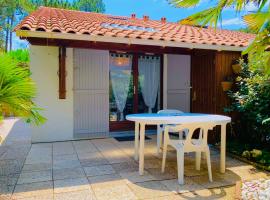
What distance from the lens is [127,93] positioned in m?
8.79

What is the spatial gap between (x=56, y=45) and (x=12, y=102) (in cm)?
349

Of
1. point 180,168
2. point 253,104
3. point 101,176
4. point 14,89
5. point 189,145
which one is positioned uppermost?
point 14,89

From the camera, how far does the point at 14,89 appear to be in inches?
148

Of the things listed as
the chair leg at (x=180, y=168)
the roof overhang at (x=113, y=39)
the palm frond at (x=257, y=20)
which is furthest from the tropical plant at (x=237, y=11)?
the roof overhang at (x=113, y=39)

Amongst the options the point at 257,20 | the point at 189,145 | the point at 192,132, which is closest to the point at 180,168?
the point at 189,145

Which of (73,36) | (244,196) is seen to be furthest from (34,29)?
(244,196)

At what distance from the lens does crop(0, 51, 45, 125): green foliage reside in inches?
146

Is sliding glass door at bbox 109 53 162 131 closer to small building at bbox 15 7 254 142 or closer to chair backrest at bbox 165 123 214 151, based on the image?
small building at bbox 15 7 254 142

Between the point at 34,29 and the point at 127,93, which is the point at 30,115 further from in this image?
the point at 127,93

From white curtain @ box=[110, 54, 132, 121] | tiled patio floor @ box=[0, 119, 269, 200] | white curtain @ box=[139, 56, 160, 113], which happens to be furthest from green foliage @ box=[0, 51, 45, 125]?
white curtain @ box=[139, 56, 160, 113]

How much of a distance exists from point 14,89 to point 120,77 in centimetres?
509

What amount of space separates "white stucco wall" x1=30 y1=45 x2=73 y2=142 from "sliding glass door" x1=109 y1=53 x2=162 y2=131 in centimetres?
149

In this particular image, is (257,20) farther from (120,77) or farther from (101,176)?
(120,77)

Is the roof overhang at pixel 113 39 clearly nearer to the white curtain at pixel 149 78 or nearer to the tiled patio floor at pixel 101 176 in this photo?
the white curtain at pixel 149 78
